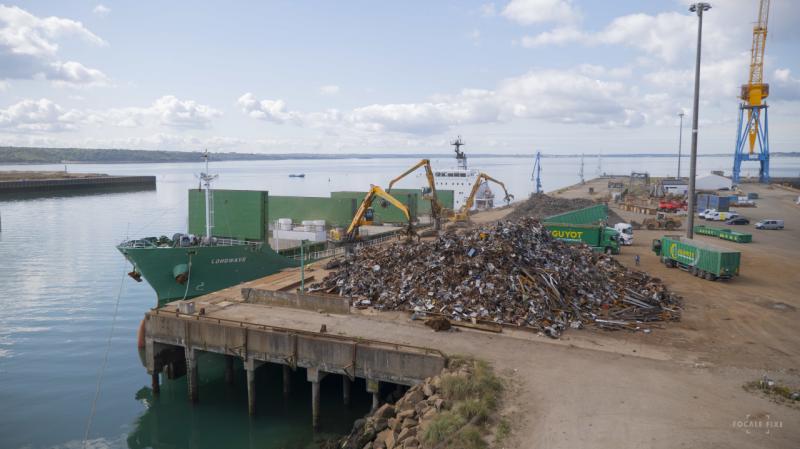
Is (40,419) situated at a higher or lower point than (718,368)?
lower

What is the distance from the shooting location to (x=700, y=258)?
27812mm

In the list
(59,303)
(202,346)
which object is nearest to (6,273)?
(59,303)

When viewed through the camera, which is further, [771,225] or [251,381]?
[771,225]

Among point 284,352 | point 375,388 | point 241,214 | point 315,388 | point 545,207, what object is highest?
point 241,214

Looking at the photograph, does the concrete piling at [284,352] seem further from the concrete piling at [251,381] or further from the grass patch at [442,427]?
the grass patch at [442,427]

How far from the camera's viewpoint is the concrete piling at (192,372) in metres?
19.0

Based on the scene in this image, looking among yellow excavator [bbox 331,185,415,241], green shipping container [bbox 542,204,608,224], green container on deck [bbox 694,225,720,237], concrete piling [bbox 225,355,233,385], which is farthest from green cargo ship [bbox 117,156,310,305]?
green container on deck [bbox 694,225,720,237]

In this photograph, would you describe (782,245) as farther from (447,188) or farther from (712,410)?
(447,188)

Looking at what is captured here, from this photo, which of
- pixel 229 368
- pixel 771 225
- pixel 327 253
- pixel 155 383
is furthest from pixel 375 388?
pixel 771 225

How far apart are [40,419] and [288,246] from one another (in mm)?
22317

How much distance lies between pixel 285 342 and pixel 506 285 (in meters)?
8.52

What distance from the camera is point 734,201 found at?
6769 cm

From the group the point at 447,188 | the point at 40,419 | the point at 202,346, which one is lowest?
the point at 40,419

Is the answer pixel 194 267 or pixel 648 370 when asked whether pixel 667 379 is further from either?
pixel 194 267
